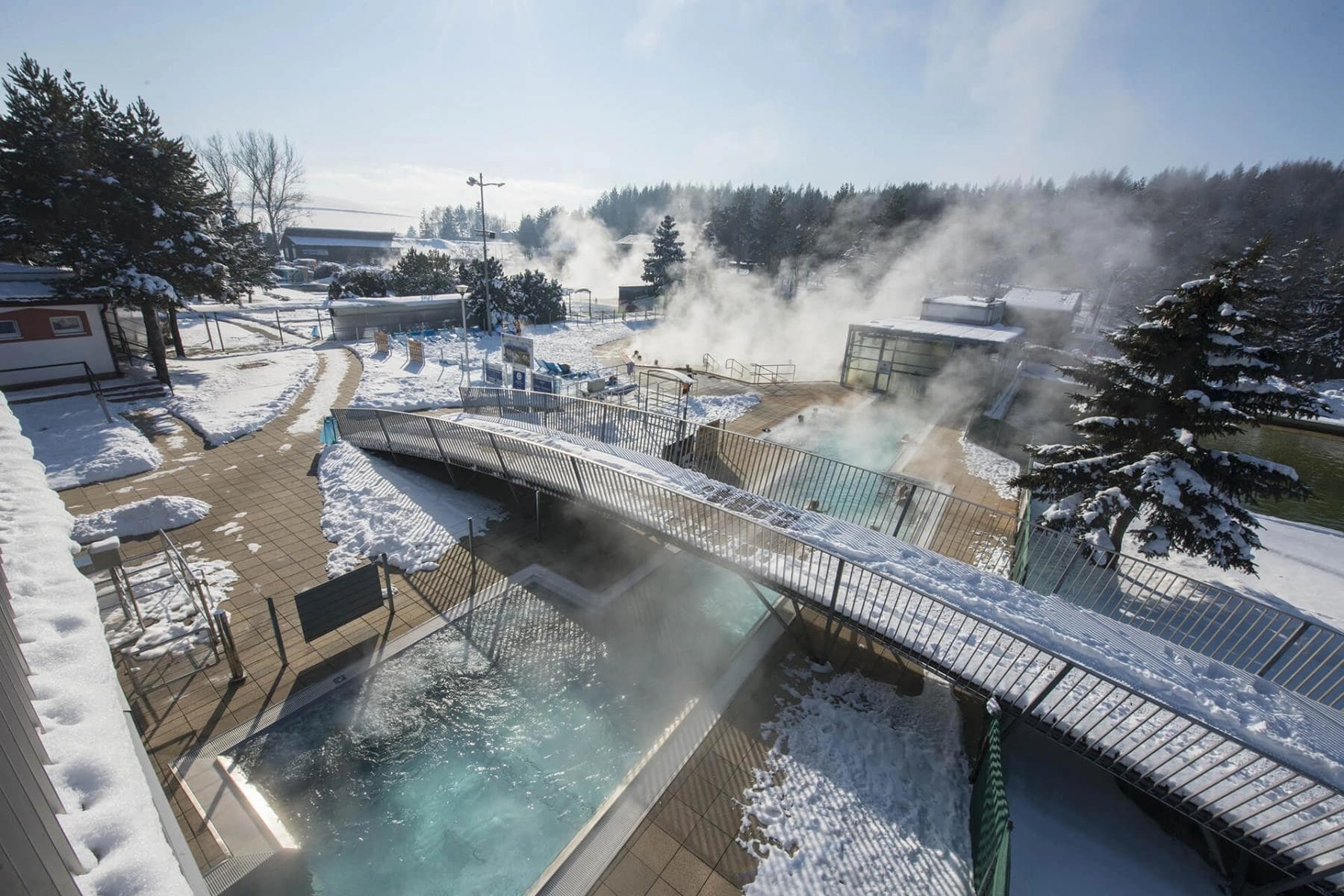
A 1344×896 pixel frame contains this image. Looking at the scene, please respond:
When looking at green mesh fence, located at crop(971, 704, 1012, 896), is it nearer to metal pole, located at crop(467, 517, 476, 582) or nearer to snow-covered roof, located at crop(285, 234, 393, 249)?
metal pole, located at crop(467, 517, 476, 582)

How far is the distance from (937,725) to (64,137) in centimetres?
2581

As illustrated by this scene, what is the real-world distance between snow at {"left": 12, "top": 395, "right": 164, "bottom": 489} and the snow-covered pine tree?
18.3 m

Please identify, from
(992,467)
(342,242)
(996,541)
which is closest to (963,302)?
(992,467)

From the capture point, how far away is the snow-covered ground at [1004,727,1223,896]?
4.63 meters

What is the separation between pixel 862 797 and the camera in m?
5.07

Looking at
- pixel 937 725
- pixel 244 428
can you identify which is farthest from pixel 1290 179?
pixel 244 428

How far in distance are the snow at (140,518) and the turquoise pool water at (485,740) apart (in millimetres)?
5819

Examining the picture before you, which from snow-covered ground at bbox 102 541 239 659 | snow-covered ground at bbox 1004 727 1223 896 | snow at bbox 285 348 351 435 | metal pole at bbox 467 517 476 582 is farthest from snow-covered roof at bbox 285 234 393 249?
snow-covered ground at bbox 1004 727 1223 896

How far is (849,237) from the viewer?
194 ft

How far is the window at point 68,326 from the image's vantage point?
51.1 ft

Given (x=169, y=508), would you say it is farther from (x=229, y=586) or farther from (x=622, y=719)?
(x=622, y=719)

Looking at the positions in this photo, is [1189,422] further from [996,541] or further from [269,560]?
[269,560]

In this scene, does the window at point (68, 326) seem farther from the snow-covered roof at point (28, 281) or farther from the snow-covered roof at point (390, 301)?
the snow-covered roof at point (390, 301)

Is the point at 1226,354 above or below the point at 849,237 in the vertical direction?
below
